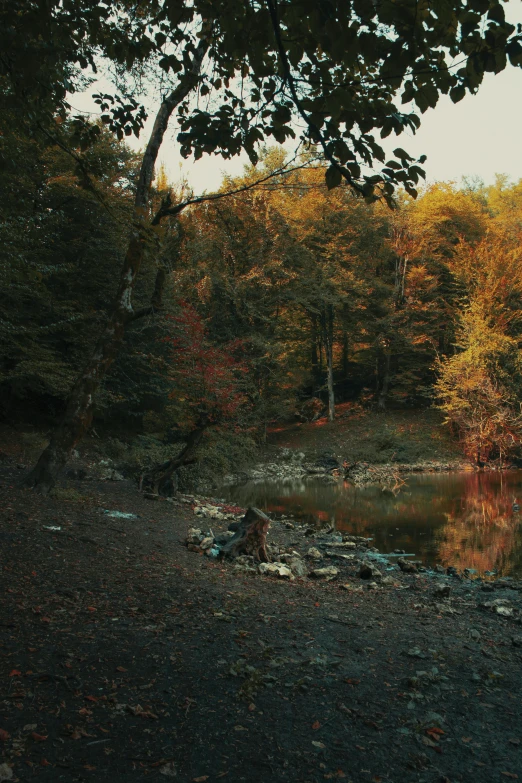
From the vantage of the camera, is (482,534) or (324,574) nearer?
(324,574)

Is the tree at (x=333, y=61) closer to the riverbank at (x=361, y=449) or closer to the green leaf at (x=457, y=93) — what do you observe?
the green leaf at (x=457, y=93)

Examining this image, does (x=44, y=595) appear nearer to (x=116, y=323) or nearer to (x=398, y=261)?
(x=116, y=323)

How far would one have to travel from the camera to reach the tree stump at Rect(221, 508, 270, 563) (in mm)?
7789

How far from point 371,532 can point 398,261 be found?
26.2m

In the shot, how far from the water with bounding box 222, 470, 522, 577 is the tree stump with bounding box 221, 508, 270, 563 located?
139 inches

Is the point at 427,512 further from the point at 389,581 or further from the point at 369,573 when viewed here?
the point at 389,581

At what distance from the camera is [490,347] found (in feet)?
88.5

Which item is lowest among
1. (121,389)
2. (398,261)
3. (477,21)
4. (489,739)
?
(489,739)

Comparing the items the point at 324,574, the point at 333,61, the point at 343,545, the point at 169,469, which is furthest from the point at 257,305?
the point at 333,61

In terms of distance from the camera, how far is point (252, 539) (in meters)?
7.90

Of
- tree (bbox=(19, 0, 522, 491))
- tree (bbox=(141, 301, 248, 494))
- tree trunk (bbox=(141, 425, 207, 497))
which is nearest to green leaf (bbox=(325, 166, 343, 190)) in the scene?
tree (bbox=(19, 0, 522, 491))

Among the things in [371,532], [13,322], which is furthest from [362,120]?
[13,322]

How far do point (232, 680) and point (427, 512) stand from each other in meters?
12.3

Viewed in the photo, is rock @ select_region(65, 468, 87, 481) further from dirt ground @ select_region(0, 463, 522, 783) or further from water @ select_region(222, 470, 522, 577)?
dirt ground @ select_region(0, 463, 522, 783)
